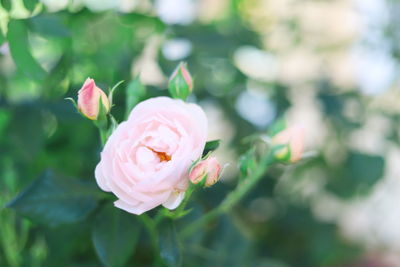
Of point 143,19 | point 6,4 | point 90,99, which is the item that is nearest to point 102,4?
point 143,19

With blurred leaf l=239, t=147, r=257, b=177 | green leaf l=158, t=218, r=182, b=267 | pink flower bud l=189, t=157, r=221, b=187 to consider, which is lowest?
green leaf l=158, t=218, r=182, b=267

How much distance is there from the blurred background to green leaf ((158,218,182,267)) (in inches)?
3.3

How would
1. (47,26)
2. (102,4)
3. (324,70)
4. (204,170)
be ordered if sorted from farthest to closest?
(324,70) → (102,4) → (47,26) → (204,170)

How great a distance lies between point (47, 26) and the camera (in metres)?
0.43

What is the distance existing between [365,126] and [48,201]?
0.57 m

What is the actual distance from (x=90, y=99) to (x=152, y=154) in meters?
0.06

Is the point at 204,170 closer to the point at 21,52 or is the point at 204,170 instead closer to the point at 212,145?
the point at 212,145

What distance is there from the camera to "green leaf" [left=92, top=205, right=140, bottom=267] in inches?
14.5

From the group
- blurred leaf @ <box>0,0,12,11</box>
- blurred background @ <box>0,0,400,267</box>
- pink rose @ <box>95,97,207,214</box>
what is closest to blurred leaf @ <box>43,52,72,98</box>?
blurred background @ <box>0,0,400,267</box>

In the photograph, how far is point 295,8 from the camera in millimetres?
893

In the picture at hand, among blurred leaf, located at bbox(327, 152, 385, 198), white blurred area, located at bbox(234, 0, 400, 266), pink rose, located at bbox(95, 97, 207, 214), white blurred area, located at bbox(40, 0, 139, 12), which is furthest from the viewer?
white blurred area, located at bbox(234, 0, 400, 266)

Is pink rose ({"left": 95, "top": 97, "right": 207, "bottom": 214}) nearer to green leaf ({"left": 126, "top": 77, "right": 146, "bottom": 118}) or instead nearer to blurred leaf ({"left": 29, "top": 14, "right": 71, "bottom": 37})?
green leaf ({"left": 126, "top": 77, "right": 146, "bottom": 118})

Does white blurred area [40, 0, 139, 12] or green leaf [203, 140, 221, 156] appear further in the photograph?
white blurred area [40, 0, 139, 12]

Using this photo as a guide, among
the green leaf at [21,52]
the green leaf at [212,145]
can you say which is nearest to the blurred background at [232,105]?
the green leaf at [21,52]
